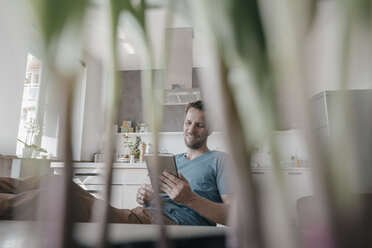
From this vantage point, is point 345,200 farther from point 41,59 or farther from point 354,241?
point 41,59

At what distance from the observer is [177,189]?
117 centimetres

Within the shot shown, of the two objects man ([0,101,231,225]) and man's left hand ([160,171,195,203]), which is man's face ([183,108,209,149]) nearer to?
man ([0,101,231,225])

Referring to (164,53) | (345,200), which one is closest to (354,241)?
(345,200)

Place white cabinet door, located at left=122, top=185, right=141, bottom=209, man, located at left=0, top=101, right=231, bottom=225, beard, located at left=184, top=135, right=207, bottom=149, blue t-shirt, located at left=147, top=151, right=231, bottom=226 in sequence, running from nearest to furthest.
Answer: man, located at left=0, top=101, right=231, bottom=225 → blue t-shirt, located at left=147, top=151, right=231, bottom=226 → beard, located at left=184, top=135, right=207, bottom=149 → white cabinet door, located at left=122, top=185, right=141, bottom=209

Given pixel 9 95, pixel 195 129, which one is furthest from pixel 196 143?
pixel 9 95

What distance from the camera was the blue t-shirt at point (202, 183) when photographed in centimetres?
130

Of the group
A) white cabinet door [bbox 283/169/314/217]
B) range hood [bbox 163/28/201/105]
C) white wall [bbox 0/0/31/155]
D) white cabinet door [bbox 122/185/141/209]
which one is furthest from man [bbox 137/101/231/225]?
range hood [bbox 163/28/201/105]

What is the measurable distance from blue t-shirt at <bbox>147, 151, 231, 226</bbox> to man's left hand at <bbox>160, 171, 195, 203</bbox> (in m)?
0.13

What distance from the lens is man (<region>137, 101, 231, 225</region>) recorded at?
1192 millimetres

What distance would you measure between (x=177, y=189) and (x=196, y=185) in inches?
10.3

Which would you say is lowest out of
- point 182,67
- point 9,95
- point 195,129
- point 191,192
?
point 191,192

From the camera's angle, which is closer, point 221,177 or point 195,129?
point 221,177

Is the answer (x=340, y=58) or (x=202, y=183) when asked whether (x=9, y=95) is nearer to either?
(x=202, y=183)

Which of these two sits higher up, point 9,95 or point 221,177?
point 9,95
